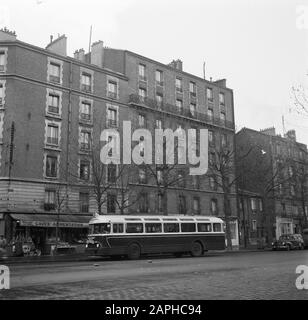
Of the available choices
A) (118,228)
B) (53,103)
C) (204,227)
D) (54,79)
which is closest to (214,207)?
(204,227)

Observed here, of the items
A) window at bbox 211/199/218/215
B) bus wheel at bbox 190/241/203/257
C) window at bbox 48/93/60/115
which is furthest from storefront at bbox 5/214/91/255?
window at bbox 211/199/218/215

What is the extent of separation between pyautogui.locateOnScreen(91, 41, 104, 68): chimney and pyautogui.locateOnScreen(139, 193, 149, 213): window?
14.0 meters

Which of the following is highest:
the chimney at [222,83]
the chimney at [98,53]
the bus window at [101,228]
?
the chimney at [222,83]

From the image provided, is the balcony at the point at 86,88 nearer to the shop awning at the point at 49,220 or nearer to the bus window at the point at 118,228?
the shop awning at the point at 49,220

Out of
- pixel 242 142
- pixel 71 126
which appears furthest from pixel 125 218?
A: pixel 242 142

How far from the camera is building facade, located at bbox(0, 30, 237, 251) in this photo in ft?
119

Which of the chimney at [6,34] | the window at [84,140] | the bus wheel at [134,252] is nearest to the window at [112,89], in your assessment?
the window at [84,140]

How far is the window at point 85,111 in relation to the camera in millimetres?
41781

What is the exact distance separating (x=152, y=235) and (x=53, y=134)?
50.7ft

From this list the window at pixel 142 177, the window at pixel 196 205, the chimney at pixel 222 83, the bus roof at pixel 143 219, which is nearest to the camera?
Result: the bus roof at pixel 143 219

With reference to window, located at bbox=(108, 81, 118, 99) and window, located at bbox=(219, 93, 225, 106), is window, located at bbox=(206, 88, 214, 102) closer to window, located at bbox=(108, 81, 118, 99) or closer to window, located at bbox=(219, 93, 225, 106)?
window, located at bbox=(219, 93, 225, 106)

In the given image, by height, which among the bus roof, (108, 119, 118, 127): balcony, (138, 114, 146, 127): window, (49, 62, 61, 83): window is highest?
(49, 62, 61, 83): window

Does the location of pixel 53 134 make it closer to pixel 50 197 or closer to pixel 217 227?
pixel 50 197
